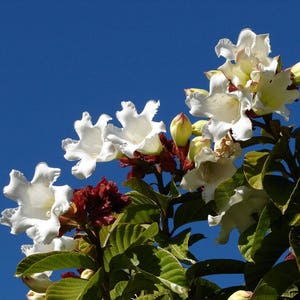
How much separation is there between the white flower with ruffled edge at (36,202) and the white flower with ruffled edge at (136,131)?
0.25 metres

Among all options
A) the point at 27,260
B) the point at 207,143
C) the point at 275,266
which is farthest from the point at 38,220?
the point at 275,266

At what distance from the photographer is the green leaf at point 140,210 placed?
112 inches

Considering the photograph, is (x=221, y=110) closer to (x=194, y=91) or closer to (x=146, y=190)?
(x=194, y=91)

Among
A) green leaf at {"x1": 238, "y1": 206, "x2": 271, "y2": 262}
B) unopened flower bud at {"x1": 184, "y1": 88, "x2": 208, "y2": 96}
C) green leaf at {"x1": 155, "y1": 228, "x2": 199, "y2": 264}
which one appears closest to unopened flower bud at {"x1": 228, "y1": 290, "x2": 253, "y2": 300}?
green leaf at {"x1": 238, "y1": 206, "x2": 271, "y2": 262}

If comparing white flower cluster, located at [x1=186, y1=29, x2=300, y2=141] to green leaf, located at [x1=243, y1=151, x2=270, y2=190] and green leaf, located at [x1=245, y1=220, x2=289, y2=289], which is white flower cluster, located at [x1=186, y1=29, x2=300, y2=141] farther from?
green leaf, located at [x1=245, y1=220, x2=289, y2=289]

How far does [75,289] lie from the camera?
8.57ft

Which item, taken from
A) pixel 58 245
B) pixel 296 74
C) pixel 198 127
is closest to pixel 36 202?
pixel 58 245

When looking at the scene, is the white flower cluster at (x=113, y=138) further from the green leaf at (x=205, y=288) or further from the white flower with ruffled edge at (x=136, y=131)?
the green leaf at (x=205, y=288)

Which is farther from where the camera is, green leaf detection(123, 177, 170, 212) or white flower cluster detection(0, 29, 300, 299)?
green leaf detection(123, 177, 170, 212)

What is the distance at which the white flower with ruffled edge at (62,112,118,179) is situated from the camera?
271cm

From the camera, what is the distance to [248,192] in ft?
8.64

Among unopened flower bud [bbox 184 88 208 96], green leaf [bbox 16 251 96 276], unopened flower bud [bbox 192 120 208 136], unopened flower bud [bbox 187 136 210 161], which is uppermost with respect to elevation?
unopened flower bud [bbox 184 88 208 96]

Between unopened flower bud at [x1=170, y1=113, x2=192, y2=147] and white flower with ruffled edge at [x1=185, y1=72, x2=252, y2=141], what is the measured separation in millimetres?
76

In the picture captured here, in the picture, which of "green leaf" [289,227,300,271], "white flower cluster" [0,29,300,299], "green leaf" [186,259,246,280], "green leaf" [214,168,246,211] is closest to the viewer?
"green leaf" [289,227,300,271]
